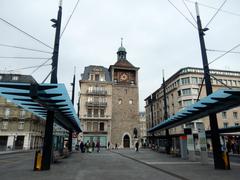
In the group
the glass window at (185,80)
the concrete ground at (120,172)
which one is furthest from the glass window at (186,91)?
the concrete ground at (120,172)

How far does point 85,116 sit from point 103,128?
218 inches

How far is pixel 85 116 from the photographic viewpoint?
170ft

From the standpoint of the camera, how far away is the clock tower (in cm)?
5397

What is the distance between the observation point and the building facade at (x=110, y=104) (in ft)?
171

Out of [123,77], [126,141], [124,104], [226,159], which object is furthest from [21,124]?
[226,159]

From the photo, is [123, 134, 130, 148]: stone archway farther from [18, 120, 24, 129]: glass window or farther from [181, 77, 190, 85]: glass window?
[18, 120, 24, 129]: glass window

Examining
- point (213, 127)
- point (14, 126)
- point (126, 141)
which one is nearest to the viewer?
point (213, 127)

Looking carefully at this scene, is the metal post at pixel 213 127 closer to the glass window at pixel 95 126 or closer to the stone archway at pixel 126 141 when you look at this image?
the glass window at pixel 95 126

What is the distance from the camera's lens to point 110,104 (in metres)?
54.8

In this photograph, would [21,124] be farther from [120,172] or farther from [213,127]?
[213,127]

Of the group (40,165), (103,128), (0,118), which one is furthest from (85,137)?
(40,165)

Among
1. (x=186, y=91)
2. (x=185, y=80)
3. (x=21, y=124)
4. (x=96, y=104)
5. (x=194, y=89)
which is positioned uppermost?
(x=185, y=80)

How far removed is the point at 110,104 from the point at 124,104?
4.31 m

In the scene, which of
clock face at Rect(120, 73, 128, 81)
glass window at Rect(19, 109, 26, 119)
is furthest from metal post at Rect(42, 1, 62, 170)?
clock face at Rect(120, 73, 128, 81)
